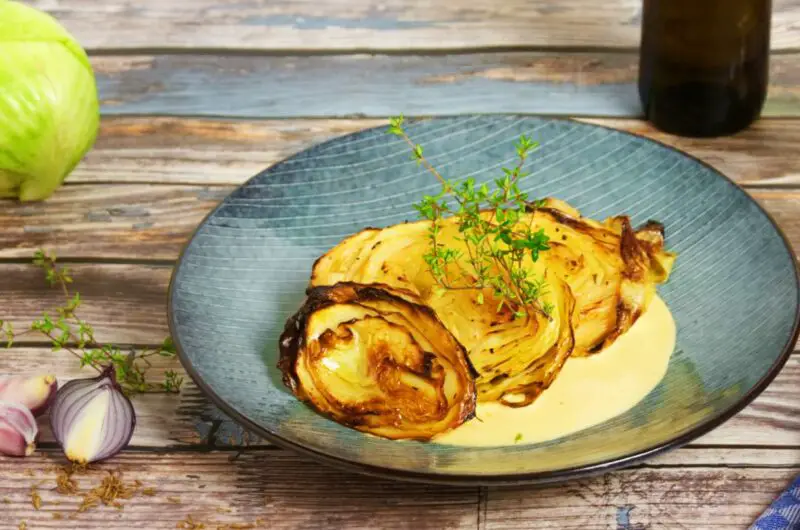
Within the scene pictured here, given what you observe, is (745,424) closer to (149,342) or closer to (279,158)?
(149,342)

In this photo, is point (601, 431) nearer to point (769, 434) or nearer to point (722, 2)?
point (769, 434)

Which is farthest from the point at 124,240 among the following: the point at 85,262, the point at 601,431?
the point at 601,431

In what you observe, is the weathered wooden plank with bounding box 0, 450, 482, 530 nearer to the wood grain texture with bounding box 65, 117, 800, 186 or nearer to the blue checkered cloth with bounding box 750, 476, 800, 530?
the blue checkered cloth with bounding box 750, 476, 800, 530

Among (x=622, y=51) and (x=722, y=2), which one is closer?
(x=722, y=2)

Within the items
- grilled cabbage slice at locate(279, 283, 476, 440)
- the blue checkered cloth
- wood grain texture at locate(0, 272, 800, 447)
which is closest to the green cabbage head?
wood grain texture at locate(0, 272, 800, 447)

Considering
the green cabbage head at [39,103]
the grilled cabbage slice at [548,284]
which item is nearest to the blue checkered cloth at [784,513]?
the grilled cabbage slice at [548,284]
